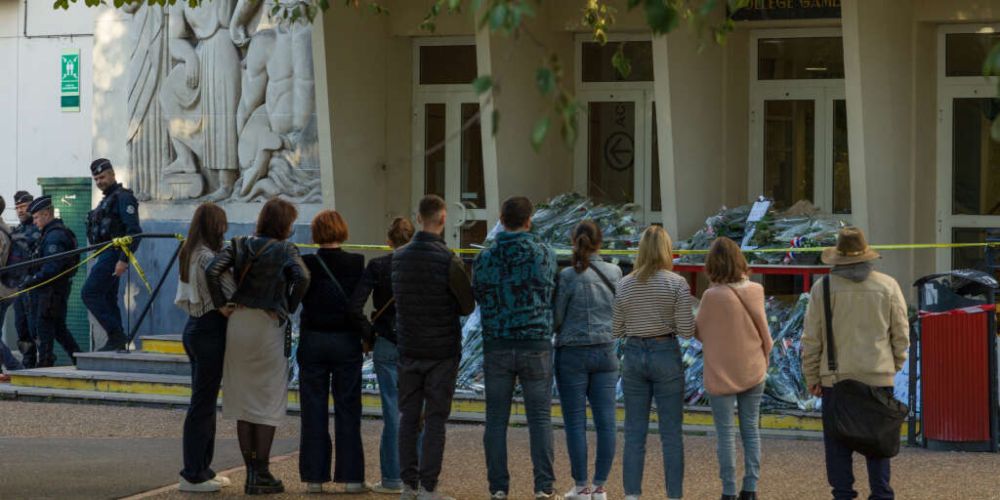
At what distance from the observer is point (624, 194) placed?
1864cm

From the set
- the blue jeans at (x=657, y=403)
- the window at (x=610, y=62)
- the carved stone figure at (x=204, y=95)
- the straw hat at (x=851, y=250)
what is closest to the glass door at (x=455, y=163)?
the window at (x=610, y=62)

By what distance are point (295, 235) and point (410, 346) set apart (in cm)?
880

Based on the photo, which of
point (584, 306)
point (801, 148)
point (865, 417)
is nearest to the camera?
point (865, 417)

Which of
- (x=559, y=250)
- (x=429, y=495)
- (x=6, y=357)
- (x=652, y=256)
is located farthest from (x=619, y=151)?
(x=429, y=495)

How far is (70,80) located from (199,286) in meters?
14.7

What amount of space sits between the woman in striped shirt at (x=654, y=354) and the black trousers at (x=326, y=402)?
168 centimetres

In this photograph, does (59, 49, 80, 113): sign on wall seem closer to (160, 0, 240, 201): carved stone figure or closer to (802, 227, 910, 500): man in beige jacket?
(160, 0, 240, 201): carved stone figure

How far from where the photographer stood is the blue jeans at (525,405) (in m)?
9.61

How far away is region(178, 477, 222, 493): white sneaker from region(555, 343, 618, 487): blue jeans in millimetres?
2241

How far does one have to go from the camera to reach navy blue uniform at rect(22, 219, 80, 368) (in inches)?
664

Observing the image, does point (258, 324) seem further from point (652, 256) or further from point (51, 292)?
point (51, 292)

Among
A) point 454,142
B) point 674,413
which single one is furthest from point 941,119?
point 674,413

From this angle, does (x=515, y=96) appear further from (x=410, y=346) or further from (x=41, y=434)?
(x=410, y=346)

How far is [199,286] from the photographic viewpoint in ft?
33.2
